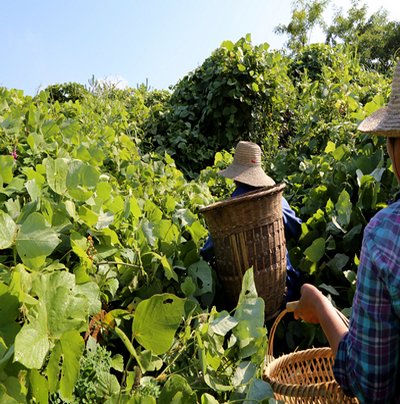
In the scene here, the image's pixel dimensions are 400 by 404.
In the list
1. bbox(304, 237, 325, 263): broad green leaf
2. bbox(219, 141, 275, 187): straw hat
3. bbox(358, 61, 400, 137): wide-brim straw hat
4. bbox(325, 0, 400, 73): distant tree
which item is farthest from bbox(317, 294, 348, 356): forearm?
bbox(325, 0, 400, 73): distant tree

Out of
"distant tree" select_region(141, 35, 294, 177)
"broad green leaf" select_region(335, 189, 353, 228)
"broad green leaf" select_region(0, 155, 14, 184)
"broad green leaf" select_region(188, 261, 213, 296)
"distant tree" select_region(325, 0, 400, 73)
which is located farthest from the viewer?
"distant tree" select_region(325, 0, 400, 73)

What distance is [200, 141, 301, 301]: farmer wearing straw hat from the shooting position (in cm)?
250

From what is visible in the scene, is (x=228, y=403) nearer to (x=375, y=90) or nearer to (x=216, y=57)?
(x=375, y=90)

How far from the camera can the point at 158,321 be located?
1.07m

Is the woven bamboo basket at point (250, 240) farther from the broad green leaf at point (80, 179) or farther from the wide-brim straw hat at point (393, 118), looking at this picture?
the wide-brim straw hat at point (393, 118)

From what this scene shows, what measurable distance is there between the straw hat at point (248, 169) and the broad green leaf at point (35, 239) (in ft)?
5.82

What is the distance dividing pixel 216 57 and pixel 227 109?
0.79 m

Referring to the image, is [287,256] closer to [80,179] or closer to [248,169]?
[248,169]

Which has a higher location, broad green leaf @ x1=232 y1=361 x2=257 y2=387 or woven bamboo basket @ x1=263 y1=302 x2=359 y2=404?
broad green leaf @ x1=232 y1=361 x2=257 y2=387

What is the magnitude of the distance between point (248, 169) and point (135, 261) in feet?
4.30

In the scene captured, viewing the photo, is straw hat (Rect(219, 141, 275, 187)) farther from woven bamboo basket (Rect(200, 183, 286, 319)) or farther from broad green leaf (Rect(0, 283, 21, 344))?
broad green leaf (Rect(0, 283, 21, 344))

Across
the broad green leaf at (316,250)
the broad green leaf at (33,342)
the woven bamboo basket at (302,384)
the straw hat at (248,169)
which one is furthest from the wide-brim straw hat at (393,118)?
the straw hat at (248,169)

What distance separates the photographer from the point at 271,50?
6.84 m

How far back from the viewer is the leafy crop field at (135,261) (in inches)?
37.1
